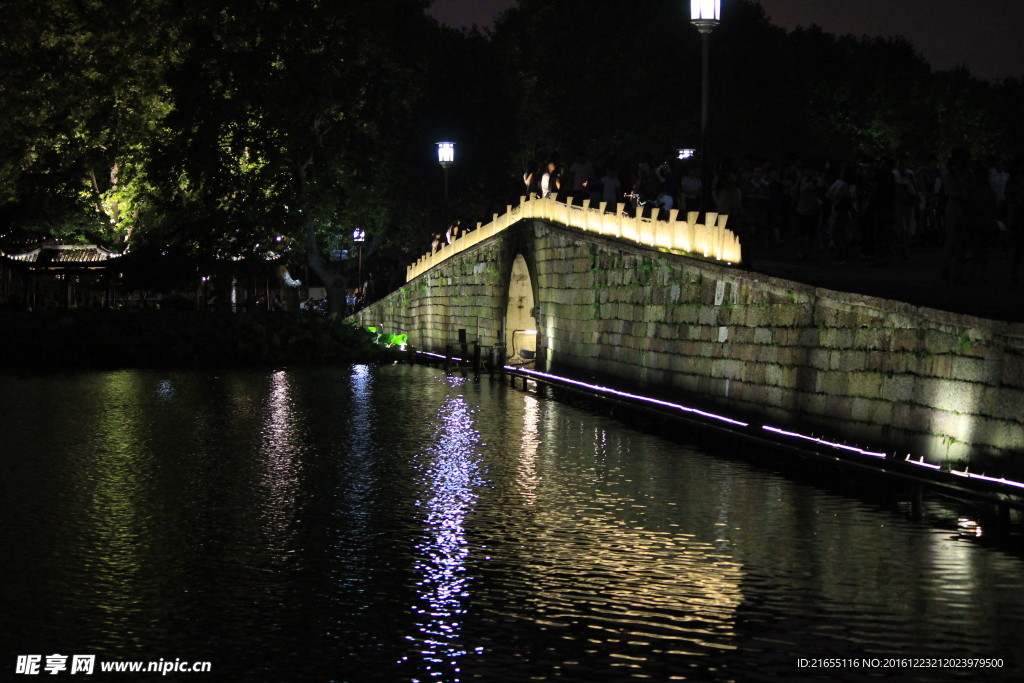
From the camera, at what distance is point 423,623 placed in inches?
294

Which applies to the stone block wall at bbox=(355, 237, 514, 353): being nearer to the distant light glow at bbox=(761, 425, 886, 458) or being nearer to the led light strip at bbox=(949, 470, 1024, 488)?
the distant light glow at bbox=(761, 425, 886, 458)

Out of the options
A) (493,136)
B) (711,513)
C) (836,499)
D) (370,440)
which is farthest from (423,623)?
(493,136)

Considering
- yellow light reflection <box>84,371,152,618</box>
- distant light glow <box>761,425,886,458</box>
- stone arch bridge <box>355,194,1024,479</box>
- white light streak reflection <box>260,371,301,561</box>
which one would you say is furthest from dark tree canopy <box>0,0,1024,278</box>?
distant light glow <box>761,425,886,458</box>

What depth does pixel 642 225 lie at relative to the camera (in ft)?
75.1

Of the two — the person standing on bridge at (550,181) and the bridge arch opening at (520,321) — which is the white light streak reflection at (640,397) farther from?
the bridge arch opening at (520,321)

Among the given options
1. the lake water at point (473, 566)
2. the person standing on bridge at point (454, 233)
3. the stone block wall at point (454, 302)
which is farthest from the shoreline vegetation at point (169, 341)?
the lake water at point (473, 566)

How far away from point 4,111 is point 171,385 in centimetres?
2135

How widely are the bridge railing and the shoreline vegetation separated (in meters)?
5.55

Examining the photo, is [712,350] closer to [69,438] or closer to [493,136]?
[69,438]

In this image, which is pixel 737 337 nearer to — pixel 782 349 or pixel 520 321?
pixel 782 349

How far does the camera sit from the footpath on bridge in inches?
561

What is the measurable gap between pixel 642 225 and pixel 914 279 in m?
6.17

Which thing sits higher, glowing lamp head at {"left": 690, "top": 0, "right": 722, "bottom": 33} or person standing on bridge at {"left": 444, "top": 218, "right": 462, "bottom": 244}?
glowing lamp head at {"left": 690, "top": 0, "right": 722, "bottom": 33}

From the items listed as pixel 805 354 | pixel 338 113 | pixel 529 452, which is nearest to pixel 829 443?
pixel 805 354
